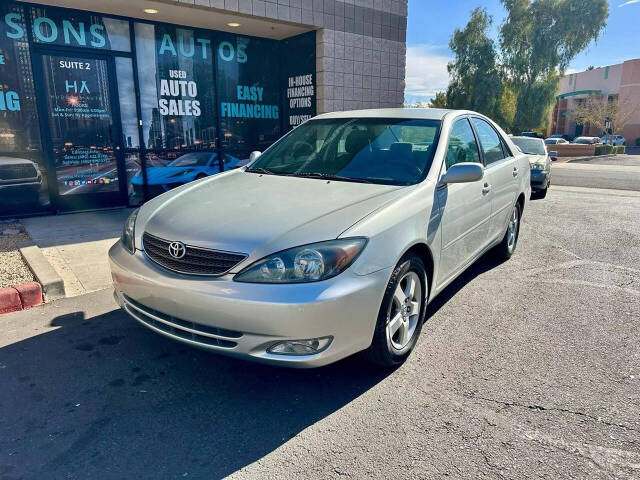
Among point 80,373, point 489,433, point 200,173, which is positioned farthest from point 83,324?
Result: point 200,173

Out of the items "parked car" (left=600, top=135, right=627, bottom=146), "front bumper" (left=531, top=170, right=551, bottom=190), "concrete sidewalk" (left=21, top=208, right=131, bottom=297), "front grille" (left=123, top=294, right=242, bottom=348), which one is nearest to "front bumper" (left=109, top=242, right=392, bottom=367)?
"front grille" (left=123, top=294, right=242, bottom=348)

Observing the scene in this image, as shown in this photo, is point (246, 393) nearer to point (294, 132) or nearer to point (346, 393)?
point (346, 393)

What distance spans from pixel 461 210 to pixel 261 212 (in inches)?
68.8

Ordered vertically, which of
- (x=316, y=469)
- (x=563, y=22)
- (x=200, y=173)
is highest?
(x=563, y=22)

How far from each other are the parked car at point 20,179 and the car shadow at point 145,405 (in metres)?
4.80

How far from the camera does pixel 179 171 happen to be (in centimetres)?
903

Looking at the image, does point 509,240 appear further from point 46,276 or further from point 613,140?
point 613,140

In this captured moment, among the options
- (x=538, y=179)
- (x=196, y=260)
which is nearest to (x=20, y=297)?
(x=196, y=260)

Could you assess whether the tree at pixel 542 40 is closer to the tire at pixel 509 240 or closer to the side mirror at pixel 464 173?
the tire at pixel 509 240

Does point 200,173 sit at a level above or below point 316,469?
above

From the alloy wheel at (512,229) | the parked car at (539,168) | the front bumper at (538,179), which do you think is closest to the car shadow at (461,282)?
the alloy wheel at (512,229)

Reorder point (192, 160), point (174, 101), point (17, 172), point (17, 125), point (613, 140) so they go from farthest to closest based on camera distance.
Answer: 1. point (613, 140)
2. point (192, 160)
3. point (174, 101)
4. point (17, 172)
5. point (17, 125)

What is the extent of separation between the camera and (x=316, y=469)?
229 cm

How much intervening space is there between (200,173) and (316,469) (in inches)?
304
